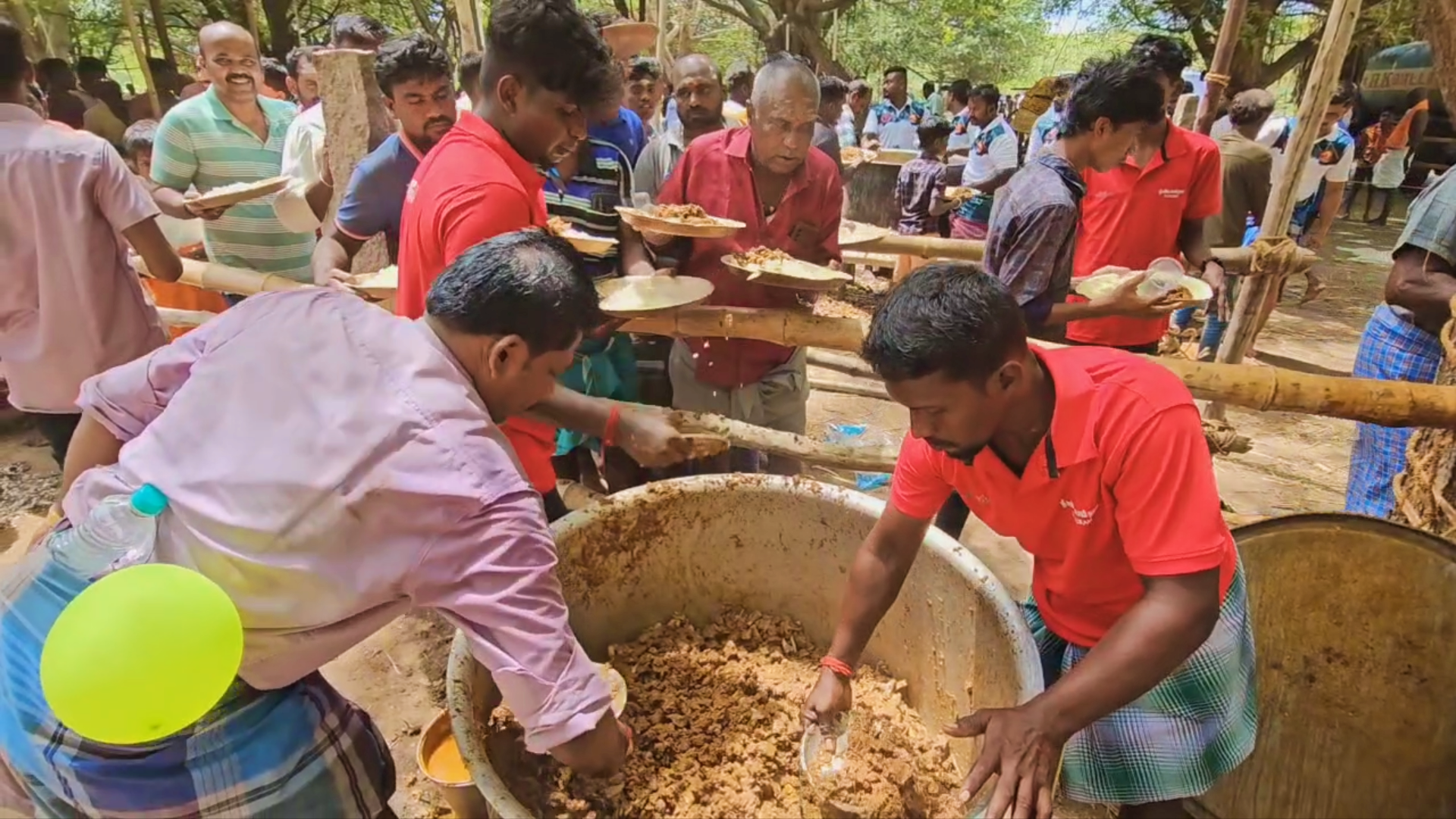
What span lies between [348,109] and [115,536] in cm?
275

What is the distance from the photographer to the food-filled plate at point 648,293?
7.60ft

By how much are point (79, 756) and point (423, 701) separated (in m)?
1.57

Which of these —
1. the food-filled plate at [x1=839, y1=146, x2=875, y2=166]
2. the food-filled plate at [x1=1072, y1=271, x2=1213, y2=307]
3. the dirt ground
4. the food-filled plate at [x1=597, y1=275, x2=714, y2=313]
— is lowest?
the dirt ground

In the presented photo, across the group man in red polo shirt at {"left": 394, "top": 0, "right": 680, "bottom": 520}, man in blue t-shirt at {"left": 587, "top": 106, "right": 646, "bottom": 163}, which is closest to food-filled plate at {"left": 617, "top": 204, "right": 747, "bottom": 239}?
man in red polo shirt at {"left": 394, "top": 0, "right": 680, "bottom": 520}

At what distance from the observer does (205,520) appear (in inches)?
44.0

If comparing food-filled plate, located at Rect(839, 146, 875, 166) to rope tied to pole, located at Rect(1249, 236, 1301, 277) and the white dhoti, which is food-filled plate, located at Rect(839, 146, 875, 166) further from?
the white dhoti

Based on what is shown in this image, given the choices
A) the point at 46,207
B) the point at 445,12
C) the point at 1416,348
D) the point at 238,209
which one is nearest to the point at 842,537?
the point at 1416,348

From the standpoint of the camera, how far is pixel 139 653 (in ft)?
3.12

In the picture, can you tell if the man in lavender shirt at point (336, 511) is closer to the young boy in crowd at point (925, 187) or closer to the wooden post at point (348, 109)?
the wooden post at point (348, 109)

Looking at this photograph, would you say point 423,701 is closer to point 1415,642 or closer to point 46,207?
point 46,207

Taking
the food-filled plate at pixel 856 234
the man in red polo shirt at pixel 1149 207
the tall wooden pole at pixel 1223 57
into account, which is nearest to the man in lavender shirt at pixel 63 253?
the food-filled plate at pixel 856 234

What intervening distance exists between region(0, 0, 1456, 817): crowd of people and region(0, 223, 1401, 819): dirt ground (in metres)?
0.86

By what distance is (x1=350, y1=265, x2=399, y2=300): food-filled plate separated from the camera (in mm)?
2572

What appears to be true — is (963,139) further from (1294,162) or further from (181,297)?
(181,297)
